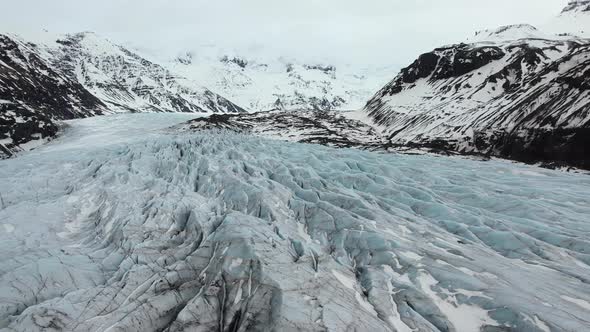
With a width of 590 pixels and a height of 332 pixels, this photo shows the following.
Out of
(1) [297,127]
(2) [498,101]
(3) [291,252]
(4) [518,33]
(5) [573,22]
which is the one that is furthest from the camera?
(5) [573,22]

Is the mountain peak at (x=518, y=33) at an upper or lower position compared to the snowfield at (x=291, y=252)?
upper

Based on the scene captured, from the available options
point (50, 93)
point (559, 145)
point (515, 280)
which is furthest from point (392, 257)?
point (50, 93)

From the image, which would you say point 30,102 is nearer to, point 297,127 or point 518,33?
point 297,127

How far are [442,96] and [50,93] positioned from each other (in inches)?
6549

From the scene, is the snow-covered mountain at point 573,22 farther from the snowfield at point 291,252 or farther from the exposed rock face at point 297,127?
the snowfield at point 291,252

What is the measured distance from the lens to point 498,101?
167ft

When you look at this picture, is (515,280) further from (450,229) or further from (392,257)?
(450,229)

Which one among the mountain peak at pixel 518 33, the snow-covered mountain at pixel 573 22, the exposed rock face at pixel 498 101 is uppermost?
the snow-covered mountain at pixel 573 22

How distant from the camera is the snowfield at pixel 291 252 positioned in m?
9.45

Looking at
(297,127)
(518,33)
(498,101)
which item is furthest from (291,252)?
(518,33)

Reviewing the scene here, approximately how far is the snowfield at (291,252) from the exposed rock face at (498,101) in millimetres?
11287

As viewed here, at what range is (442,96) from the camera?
76.2m

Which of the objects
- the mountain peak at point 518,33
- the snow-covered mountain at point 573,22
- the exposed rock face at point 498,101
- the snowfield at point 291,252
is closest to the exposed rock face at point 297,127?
the exposed rock face at point 498,101

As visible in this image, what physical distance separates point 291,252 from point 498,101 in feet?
162
